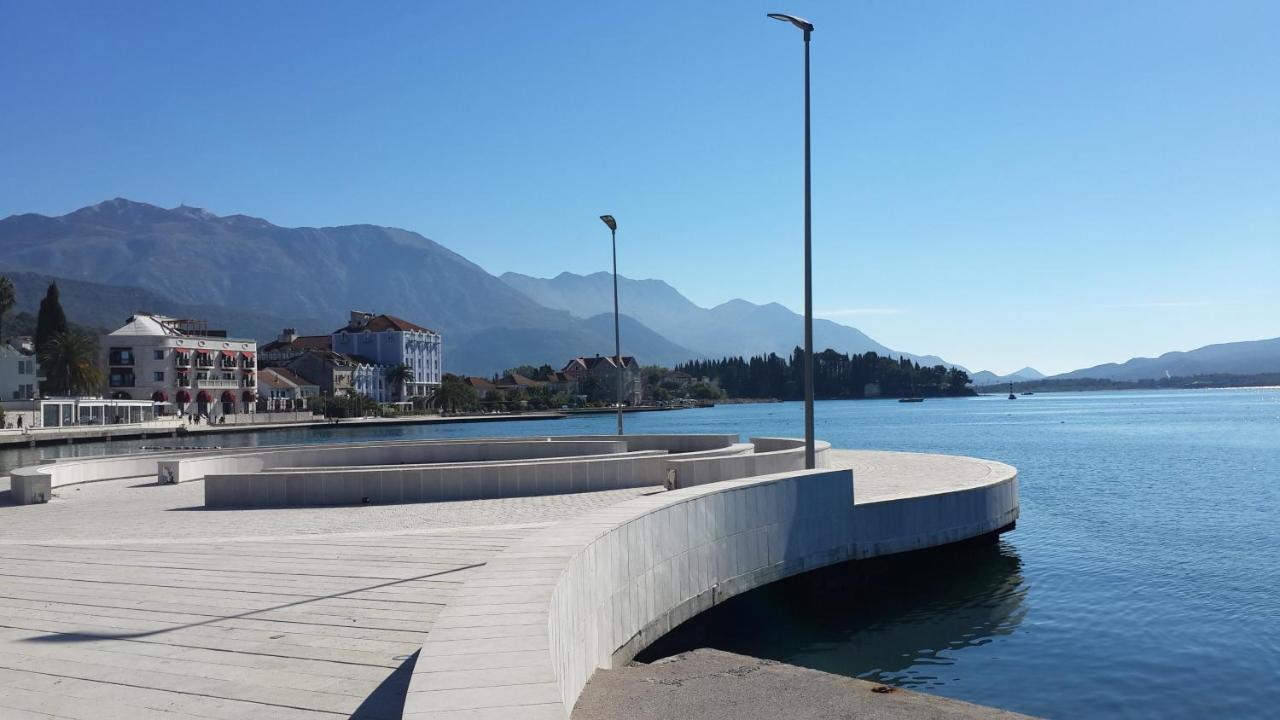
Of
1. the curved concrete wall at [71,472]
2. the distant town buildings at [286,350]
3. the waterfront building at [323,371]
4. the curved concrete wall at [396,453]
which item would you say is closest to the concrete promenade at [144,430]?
the waterfront building at [323,371]

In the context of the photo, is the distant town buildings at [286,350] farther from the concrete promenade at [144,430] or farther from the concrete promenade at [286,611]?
the concrete promenade at [286,611]

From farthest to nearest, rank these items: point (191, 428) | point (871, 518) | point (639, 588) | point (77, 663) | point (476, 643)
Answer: point (191, 428), point (871, 518), point (639, 588), point (77, 663), point (476, 643)

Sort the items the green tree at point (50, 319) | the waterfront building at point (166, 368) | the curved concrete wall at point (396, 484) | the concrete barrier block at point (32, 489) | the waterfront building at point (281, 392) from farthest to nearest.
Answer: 1. the waterfront building at point (281, 392)
2. the waterfront building at point (166, 368)
3. the green tree at point (50, 319)
4. the concrete barrier block at point (32, 489)
5. the curved concrete wall at point (396, 484)

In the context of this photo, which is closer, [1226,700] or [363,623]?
[363,623]

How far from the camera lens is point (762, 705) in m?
8.66

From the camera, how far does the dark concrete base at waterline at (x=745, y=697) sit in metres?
8.24

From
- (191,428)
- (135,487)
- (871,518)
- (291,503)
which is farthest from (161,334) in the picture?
(871,518)

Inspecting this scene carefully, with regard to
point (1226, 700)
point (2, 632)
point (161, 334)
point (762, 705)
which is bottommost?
point (1226, 700)

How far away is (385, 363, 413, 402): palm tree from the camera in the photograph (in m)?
184

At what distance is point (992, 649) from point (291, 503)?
545 inches

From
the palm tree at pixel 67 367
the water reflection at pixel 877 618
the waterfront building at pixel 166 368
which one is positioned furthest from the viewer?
the waterfront building at pixel 166 368

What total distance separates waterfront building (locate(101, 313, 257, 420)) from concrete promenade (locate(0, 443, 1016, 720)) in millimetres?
110748

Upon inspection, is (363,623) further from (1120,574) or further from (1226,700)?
(1120,574)

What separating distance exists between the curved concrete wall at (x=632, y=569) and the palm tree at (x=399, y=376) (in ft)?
561
